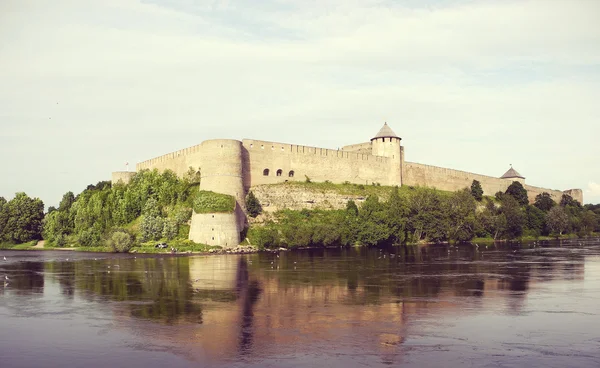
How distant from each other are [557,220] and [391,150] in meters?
20.5

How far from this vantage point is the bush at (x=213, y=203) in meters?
35.2

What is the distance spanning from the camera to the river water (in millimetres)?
9305

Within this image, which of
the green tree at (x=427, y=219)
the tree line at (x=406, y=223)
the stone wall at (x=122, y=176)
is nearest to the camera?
the tree line at (x=406, y=223)

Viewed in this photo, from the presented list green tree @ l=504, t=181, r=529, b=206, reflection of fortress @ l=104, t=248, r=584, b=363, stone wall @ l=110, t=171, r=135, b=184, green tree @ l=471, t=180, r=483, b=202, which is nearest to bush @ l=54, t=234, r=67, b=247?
stone wall @ l=110, t=171, r=135, b=184

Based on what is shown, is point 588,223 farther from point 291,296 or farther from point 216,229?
point 291,296

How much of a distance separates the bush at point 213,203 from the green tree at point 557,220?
126 ft

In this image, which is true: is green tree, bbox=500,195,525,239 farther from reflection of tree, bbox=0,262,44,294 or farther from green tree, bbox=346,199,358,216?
reflection of tree, bbox=0,262,44,294

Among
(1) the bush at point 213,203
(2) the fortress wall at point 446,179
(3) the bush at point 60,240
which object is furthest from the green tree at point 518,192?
(3) the bush at point 60,240

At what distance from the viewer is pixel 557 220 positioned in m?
56.8

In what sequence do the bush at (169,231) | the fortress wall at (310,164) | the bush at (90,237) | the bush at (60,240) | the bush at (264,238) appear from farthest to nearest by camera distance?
the bush at (60,240)
the fortress wall at (310,164)
the bush at (90,237)
the bush at (169,231)
the bush at (264,238)

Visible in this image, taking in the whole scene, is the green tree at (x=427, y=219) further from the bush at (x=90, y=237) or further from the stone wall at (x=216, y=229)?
the bush at (x=90, y=237)

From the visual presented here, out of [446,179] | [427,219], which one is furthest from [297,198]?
[446,179]

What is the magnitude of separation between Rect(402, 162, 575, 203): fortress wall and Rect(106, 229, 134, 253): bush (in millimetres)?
30387

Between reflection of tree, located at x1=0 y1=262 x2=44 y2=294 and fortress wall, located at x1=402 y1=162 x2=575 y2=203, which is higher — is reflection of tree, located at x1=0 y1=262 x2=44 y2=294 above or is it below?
below
